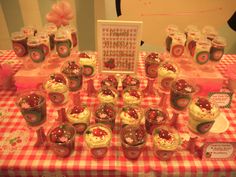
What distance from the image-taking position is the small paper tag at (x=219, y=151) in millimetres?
1067

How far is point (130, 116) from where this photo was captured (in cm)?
118

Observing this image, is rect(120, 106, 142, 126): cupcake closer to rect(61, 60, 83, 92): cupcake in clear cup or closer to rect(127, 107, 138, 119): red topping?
rect(127, 107, 138, 119): red topping

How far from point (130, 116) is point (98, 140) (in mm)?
216

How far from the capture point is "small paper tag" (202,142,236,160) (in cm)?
107

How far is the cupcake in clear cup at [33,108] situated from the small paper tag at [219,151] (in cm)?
77

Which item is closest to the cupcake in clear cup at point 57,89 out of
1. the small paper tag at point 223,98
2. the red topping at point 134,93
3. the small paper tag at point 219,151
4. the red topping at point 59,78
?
the red topping at point 59,78

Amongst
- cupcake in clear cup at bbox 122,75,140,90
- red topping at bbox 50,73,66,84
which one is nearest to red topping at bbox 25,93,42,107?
red topping at bbox 50,73,66,84

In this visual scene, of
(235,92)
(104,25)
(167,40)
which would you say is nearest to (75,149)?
(104,25)

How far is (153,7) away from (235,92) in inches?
54.3

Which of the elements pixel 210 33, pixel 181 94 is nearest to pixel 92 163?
pixel 181 94

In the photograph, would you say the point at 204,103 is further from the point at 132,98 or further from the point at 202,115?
the point at 132,98

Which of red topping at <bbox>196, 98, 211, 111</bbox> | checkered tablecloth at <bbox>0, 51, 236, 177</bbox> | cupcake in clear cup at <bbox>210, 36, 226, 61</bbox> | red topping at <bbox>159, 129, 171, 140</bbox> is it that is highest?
cupcake in clear cup at <bbox>210, 36, 226, 61</bbox>

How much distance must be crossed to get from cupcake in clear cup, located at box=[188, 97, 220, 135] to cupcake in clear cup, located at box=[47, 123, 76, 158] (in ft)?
1.83

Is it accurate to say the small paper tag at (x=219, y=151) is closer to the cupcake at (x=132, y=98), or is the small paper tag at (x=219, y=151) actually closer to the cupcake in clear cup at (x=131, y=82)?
the cupcake at (x=132, y=98)
